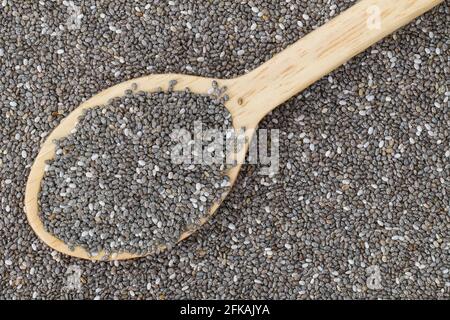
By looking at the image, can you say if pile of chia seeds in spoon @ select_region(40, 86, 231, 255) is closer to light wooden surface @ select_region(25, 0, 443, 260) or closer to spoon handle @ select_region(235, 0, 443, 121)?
light wooden surface @ select_region(25, 0, 443, 260)

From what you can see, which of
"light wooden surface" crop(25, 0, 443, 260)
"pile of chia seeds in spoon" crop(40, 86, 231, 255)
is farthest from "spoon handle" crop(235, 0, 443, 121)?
"pile of chia seeds in spoon" crop(40, 86, 231, 255)

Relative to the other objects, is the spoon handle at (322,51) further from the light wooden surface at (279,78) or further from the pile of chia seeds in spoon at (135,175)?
the pile of chia seeds in spoon at (135,175)

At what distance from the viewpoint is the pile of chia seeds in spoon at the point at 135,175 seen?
2242 millimetres

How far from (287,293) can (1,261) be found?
1095 mm

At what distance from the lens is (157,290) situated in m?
2.34

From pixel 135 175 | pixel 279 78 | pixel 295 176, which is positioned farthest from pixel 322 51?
pixel 135 175

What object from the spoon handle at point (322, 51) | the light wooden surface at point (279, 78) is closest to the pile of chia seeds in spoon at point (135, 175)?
the light wooden surface at point (279, 78)

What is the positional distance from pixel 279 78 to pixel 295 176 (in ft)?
1.24

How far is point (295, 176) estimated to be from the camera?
2.35 m

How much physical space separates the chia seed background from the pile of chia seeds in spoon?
12cm

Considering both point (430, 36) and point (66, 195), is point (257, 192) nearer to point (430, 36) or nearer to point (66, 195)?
point (66, 195)

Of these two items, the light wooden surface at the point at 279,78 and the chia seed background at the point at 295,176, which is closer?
the light wooden surface at the point at 279,78

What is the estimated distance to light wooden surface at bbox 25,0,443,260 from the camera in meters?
2.22

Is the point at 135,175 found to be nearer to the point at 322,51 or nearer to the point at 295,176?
the point at 295,176
